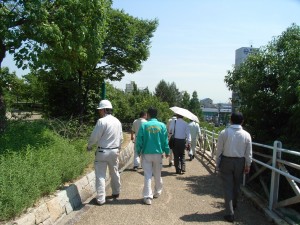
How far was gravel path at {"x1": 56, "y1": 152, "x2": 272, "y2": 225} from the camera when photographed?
5.80 metres

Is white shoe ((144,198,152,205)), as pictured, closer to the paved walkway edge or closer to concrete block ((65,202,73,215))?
concrete block ((65,202,73,215))

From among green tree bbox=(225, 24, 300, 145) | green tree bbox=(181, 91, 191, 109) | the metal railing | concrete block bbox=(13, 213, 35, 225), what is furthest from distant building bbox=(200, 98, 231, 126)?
concrete block bbox=(13, 213, 35, 225)

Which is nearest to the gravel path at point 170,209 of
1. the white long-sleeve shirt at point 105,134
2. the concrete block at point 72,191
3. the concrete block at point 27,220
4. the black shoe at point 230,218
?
the black shoe at point 230,218

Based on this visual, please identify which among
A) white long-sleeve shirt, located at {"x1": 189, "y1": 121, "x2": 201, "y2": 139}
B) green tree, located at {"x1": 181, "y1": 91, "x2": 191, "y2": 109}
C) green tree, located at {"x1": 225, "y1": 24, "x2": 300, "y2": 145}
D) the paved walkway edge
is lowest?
the paved walkway edge

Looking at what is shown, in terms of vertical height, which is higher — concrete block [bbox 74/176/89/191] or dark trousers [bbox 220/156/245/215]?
dark trousers [bbox 220/156/245/215]

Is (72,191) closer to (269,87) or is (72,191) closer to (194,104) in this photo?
(269,87)

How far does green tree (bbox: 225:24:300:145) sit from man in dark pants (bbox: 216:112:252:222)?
7.13 ft

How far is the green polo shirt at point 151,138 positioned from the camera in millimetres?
6887

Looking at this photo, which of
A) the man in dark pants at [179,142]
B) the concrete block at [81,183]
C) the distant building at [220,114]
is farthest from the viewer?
the distant building at [220,114]

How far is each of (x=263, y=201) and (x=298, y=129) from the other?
5.34ft

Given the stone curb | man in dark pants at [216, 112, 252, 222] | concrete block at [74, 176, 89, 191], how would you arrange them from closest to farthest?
the stone curb
man in dark pants at [216, 112, 252, 222]
concrete block at [74, 176, 89, 191]

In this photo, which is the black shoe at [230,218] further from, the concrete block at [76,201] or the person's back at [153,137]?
the concrete block at [76,201]

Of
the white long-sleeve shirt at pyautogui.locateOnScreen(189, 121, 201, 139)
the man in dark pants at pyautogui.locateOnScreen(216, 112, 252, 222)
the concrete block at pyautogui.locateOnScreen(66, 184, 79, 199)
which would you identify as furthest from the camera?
the white long-sleeve shirt at pyautogui.locateOnScreen(189, 121, 201, 139)

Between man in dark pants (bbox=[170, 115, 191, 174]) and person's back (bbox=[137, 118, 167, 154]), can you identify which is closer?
person's back (bbox=[137, 118, 167, 154])
